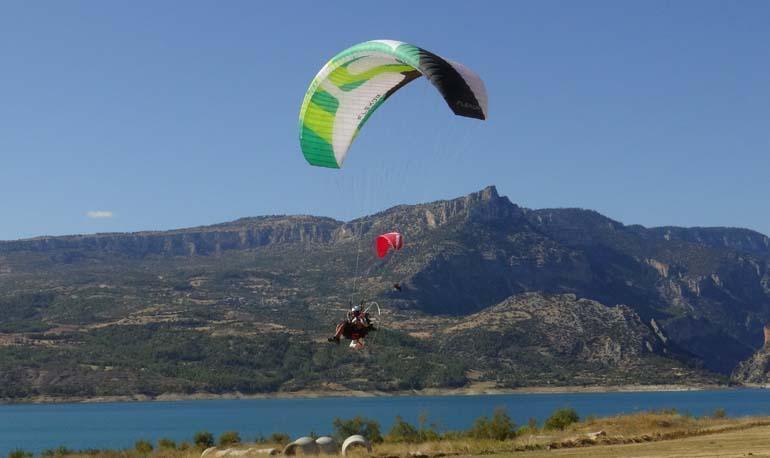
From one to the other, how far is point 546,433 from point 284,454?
1152cm

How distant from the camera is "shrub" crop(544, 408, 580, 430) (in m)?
47.8

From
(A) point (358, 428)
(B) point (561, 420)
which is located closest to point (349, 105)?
(B) point (561, 420)

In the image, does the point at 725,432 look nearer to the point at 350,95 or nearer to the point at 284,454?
the point at 284,454

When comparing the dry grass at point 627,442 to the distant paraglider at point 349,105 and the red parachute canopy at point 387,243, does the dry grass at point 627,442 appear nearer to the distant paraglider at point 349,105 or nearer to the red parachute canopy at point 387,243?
the distant paraglider at point 349,105

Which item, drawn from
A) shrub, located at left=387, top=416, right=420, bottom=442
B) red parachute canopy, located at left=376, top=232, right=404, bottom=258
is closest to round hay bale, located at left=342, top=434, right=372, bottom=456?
shrub, located at left=387, top=416, right=420, bottom=442

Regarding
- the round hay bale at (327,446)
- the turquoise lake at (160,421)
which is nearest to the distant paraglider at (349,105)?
the round hay bale at (327,446)

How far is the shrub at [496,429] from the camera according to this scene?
4394cm

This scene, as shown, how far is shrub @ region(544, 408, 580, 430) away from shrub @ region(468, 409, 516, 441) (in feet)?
8.30

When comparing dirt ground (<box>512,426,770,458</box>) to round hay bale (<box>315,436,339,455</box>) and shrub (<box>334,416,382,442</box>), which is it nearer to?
round hay bale (<box>315,436,339,455</box>)

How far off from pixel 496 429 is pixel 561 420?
5.12 meters

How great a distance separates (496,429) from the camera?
44.3 meters

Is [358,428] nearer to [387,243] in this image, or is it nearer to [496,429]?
[496,429]

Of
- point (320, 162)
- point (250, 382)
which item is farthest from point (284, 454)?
point (250, 382)

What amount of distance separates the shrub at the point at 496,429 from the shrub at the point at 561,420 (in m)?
2.53
